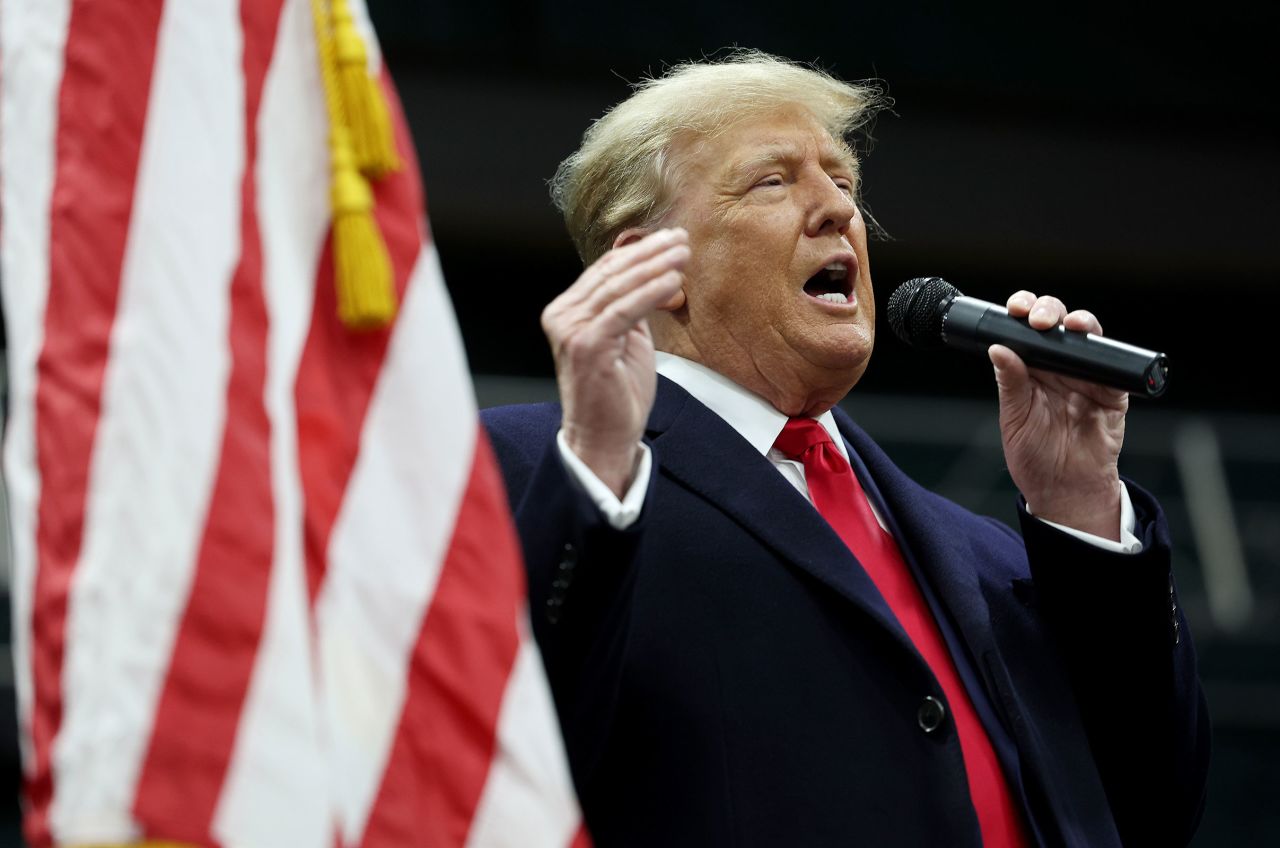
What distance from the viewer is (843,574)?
1.61 meters

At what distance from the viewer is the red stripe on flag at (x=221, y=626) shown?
41.1 inches

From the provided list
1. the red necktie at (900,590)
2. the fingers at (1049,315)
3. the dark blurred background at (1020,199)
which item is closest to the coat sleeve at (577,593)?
Result: the red necktie at (900,590)

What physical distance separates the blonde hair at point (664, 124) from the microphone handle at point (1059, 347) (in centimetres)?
36

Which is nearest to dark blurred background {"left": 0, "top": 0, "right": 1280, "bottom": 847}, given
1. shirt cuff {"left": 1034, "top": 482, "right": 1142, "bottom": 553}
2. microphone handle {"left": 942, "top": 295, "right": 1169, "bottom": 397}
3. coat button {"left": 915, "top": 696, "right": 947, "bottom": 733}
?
shirt cuff {"left": 1034, "top": 482, "right": 1142, "bottom": 553}

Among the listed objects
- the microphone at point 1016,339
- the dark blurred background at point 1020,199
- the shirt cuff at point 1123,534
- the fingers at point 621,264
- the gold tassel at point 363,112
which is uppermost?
the gold tassel at point 363,112

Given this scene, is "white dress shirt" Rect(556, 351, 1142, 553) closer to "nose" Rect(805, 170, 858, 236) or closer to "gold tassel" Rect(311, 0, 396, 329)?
"nose" Rect(805, 170, 858, 236)

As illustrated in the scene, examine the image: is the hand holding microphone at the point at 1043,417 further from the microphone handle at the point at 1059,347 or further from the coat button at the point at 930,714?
the coat button at the point at 930,714

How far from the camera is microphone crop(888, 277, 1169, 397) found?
1571 millimetres

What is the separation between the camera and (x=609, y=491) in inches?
54.7

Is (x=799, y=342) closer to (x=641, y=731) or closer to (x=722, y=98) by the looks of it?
(x=722, y=98)

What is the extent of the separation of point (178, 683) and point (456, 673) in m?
0.19

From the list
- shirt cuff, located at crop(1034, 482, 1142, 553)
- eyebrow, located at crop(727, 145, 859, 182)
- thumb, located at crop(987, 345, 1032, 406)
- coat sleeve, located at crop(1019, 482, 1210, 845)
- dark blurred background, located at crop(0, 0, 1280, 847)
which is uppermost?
eyebrow, located at crop(727, 145, 859, 182)

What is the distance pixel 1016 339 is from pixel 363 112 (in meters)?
0.77

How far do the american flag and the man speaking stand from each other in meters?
0.20
